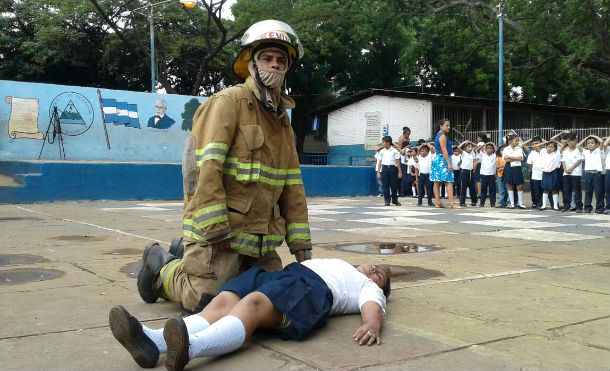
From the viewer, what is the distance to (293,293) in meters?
3.30

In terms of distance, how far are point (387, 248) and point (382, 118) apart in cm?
2132

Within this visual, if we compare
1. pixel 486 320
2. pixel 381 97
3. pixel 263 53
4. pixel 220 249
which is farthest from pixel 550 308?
pixel 381 97

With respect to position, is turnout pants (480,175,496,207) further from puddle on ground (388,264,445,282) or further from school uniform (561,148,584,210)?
puddle on ground (388,264,445,282)

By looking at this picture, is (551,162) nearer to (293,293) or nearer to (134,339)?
(293,293)

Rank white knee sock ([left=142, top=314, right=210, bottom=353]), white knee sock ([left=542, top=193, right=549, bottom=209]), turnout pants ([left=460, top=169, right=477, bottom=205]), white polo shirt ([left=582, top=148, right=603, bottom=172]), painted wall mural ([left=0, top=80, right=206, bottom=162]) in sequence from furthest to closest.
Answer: painted wall mural ([left=0, top=80, right=206, bottom=162])
turnout pants ([left=460, top=169, right=477, bottom=205])
white knee sock ([left=542, top=193, right=549, bottom=209])
white polo shirt ([left=582, top=148, right=603, bottom=172])
white knee sock ([left=142, top=314, right=210, bottom=353])

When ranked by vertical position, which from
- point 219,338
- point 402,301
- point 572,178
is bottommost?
point 402,301

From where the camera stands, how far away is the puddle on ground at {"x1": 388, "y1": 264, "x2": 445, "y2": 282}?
5262mm

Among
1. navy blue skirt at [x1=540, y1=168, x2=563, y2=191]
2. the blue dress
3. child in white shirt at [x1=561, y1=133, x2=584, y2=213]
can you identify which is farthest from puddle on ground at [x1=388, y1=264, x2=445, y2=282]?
navy blue skirt at [x1=540, y1=168, x2=563, y2=191]

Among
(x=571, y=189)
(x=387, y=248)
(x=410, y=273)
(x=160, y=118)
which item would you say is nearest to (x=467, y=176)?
(x=571, y=189)

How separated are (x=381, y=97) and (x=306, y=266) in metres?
25.0

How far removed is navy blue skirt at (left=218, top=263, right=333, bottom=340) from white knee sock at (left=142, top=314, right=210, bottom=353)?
12.4 inches

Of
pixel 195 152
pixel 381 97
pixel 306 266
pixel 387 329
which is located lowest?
pixel 387 329

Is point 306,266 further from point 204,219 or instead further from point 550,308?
point 550,308

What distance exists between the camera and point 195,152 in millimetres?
3785
